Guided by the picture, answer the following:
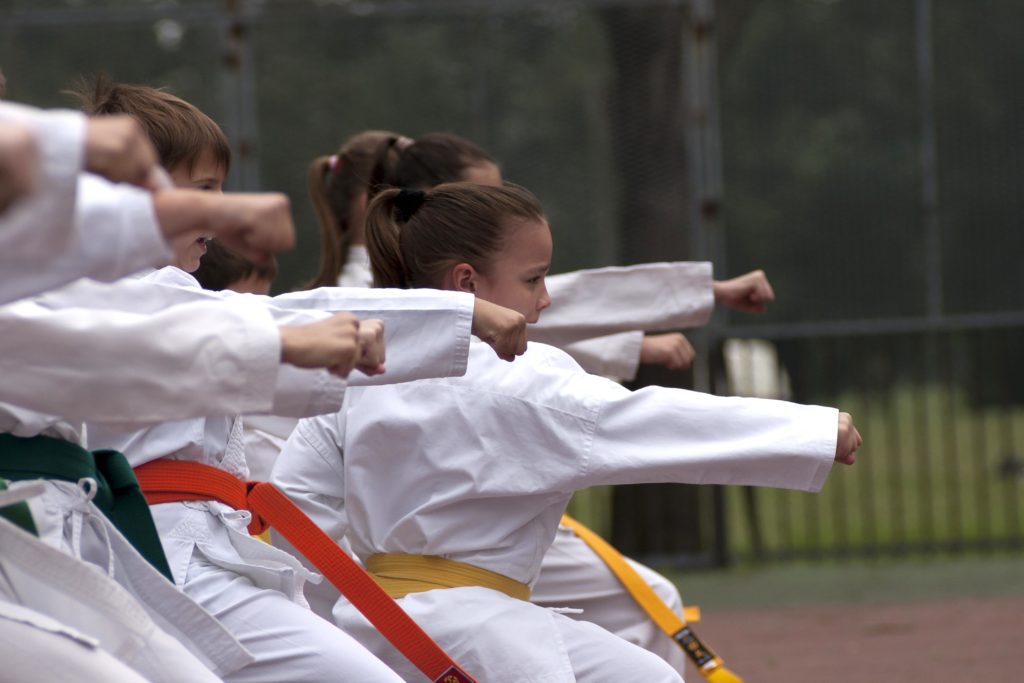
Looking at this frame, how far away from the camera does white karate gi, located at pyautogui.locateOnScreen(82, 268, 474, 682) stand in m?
2.79

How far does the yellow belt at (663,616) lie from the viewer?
398 centimetres

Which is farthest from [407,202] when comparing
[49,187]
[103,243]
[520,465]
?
[49,187]

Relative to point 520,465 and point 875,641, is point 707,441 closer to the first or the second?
point 520,465

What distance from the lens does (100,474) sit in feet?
9.01

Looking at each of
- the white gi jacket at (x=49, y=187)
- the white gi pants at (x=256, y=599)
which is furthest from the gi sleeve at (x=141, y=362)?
the white gi pants at (x=256, y=599)

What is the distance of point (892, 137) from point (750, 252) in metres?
1.02

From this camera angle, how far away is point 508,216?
11.7 feet

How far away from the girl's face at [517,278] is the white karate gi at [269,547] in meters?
0.61

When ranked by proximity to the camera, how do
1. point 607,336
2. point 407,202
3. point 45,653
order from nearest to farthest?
1. point 45,653
2. point 407,202
3. point 607,336

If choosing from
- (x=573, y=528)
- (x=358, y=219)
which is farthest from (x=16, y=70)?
(x=573, y=528)

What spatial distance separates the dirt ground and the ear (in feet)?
9.46

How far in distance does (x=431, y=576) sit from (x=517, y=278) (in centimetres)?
70

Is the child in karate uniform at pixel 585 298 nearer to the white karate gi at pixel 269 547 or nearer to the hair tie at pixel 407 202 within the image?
the hair tie at pixel 407 202

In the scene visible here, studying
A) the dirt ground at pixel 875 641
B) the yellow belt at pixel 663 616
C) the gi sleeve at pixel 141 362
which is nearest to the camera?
the gi sleeve at pixel 141 362
